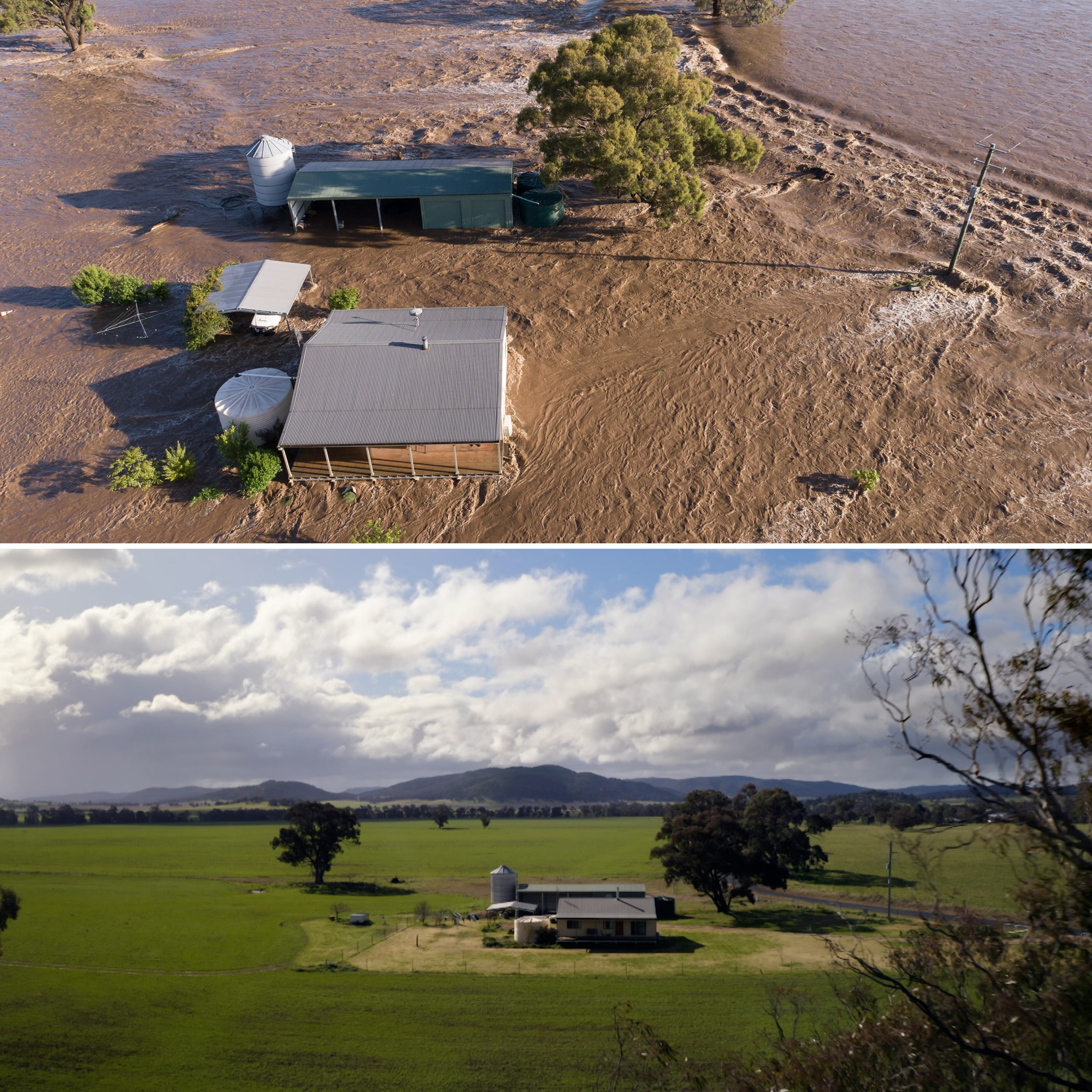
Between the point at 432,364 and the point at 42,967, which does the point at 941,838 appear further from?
the point at 42,967

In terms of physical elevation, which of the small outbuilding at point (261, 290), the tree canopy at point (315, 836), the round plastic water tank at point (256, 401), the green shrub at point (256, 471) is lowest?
the tree canopy at point (315, 836)

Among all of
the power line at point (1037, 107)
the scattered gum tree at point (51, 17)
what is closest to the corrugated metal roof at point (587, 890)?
the power line at point (1037, 107)

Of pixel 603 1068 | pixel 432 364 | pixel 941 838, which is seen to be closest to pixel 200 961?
pixel 603 1068

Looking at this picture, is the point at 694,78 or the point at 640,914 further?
the point at 694,78

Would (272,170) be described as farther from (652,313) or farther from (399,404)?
(399,404)

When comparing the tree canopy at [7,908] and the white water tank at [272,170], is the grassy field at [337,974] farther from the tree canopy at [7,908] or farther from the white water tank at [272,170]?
the white water tank at [272,170]
